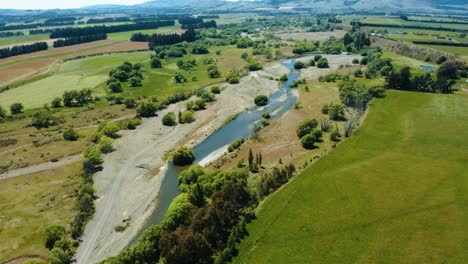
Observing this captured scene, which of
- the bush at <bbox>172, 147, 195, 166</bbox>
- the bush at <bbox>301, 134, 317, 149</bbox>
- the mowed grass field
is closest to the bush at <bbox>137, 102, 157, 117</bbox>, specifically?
the bush at <bbox>172, 147, 195, 166</bbox>

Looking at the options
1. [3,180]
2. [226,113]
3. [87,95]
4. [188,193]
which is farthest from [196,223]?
[87,95]

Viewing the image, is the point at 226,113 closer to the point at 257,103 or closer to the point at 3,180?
the point at 257,103

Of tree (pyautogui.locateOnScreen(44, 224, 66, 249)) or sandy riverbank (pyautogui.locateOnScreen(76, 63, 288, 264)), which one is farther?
sandy riverbank (pyautogui.locateOnScreen(76, 63, 288, 264))

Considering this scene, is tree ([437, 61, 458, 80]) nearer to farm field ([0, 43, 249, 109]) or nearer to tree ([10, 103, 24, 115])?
farm field ([0, 43, 249, 109])

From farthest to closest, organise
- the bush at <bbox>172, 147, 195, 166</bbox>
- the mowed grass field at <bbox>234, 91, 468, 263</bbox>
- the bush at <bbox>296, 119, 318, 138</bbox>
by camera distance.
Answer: the bush at <bbox>296, 119, 318, 138</bbox>
the bush at <bbox>172, 147, 195, 166</bbox>
the mowed grass field at <bbox>234, 91, 468, 263</bbox>

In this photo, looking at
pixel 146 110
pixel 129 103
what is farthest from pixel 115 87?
pixel 146 110

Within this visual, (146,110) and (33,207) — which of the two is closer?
(33,207)

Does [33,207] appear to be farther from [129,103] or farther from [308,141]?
[129,103]
